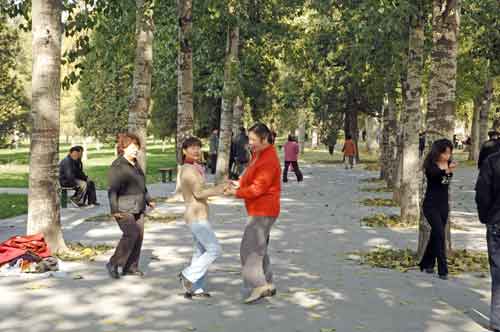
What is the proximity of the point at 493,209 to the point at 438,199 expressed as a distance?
9.13 feet

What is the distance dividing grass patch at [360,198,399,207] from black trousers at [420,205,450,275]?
898cm

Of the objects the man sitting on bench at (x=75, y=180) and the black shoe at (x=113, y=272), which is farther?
the man sitting on bench at (x=75, y=180)

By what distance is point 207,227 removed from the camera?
26.4ft

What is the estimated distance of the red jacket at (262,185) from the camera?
25.0ft

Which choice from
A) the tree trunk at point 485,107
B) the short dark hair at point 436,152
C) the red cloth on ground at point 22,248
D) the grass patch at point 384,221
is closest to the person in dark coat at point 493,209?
the short dark hair at point 436,152

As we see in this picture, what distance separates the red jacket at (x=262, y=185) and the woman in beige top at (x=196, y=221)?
1.19ft

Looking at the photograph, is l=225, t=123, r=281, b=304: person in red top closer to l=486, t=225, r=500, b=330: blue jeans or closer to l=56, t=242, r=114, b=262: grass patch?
l=486, t=225, r=500, b=330: blue jeans

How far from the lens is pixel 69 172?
18.0 m

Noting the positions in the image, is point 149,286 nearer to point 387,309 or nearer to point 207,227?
point 207,227

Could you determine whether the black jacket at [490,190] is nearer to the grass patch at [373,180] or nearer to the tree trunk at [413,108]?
the tree trunk at [413,108]

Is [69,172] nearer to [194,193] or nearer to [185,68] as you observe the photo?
[185,68]

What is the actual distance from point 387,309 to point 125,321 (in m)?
2.70

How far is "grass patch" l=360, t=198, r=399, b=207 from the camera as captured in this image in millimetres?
18641

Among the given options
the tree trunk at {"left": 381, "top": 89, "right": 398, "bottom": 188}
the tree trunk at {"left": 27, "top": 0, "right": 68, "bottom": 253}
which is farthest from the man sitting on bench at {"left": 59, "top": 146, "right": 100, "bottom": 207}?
the tree trunk at {"left": 381, "top": 89, "right": 398, "bottom": 188}
